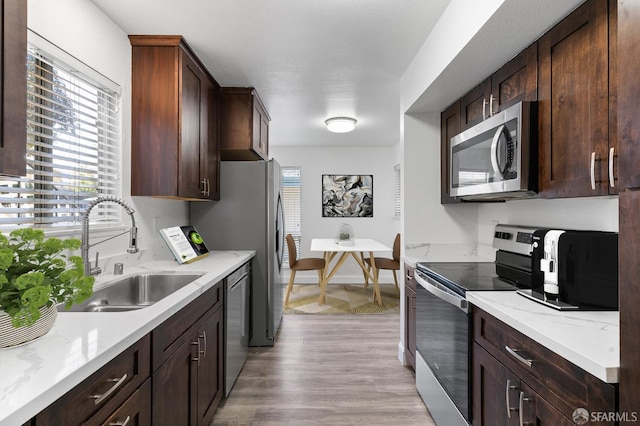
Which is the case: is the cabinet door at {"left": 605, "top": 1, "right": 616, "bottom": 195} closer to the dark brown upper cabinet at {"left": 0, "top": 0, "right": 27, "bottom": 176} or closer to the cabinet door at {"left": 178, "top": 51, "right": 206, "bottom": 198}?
the dark brown upper cabinet at {"left": 0, "top": 0, "right": 27, "bottom": 176}

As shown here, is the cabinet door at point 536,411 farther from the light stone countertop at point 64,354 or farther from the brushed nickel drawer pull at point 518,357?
the light stone countertop at point 64,354

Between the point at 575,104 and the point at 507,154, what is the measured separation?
356 millimetres

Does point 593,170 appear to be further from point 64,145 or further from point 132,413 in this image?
A: point 64,145

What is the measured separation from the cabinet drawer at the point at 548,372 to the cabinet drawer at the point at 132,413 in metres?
1.28

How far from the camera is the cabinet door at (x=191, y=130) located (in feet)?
7.45

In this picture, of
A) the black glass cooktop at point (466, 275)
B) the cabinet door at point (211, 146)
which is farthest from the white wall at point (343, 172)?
the black glass cooktop at point (466, 275)

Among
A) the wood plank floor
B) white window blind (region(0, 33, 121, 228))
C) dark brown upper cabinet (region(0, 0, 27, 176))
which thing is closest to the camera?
dark brown upper cabinet (region(0, 0, 27, 176))

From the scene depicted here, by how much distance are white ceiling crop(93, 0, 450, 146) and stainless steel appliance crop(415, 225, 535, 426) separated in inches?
54.3

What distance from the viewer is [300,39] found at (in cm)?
220

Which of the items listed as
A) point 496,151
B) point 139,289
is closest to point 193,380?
point 139,289

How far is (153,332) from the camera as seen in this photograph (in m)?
1.22

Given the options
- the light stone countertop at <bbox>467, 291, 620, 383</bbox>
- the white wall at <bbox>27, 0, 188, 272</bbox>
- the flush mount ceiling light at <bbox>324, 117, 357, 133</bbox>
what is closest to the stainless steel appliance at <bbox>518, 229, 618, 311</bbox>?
the light stone countertop at <bbox>467, 291, 620, 383</bbox>

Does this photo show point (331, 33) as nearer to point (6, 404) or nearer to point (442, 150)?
point (442, 150)

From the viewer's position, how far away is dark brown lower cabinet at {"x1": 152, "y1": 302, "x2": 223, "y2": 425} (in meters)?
1.31
